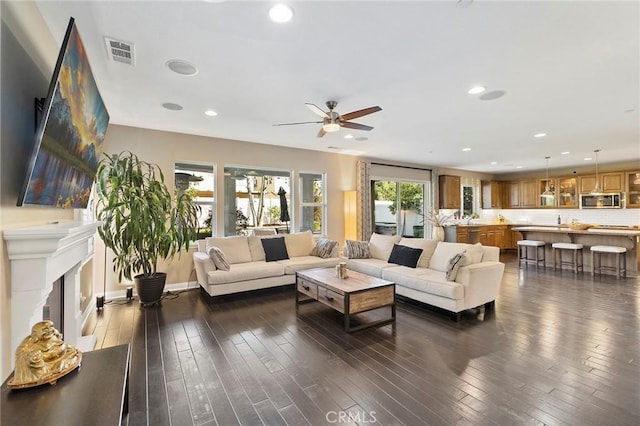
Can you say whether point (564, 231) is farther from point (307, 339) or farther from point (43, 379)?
point (43, 379)

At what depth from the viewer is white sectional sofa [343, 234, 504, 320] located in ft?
11.5

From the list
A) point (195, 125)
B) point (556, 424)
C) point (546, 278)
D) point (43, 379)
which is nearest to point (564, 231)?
point (546, 278)

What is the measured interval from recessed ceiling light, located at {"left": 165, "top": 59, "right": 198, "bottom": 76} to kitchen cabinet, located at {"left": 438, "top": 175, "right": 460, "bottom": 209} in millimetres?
7787

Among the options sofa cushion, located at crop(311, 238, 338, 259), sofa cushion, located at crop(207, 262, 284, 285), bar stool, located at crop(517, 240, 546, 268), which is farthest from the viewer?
bar stool, located at crop(517, 240, 546, 268)

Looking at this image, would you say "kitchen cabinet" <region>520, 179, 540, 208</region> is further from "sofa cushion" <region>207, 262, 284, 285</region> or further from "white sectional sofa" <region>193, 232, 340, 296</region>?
"sofa cushion" <region>207, 262, 284, 285</region>

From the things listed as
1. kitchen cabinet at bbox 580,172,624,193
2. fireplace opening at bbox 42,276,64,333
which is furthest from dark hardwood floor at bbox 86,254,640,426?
kitchen cabinet at bbox 580,172,624,193

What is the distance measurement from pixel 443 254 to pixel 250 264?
3023mm

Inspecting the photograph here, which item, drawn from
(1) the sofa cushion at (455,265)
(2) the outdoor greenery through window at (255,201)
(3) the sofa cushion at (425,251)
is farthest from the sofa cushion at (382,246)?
(2) the outdoor greenery through window at (255,201)

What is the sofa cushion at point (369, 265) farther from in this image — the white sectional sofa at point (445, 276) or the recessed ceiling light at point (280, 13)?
the recessed ceiling light at point (280, 13)

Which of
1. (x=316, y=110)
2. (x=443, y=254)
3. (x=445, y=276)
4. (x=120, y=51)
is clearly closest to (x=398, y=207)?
(x=443, y=254)

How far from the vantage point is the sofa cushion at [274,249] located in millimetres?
5141

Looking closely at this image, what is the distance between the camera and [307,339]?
3.04 meters

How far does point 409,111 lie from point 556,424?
11.8 ft

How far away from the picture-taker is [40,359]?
1346 millimetres
